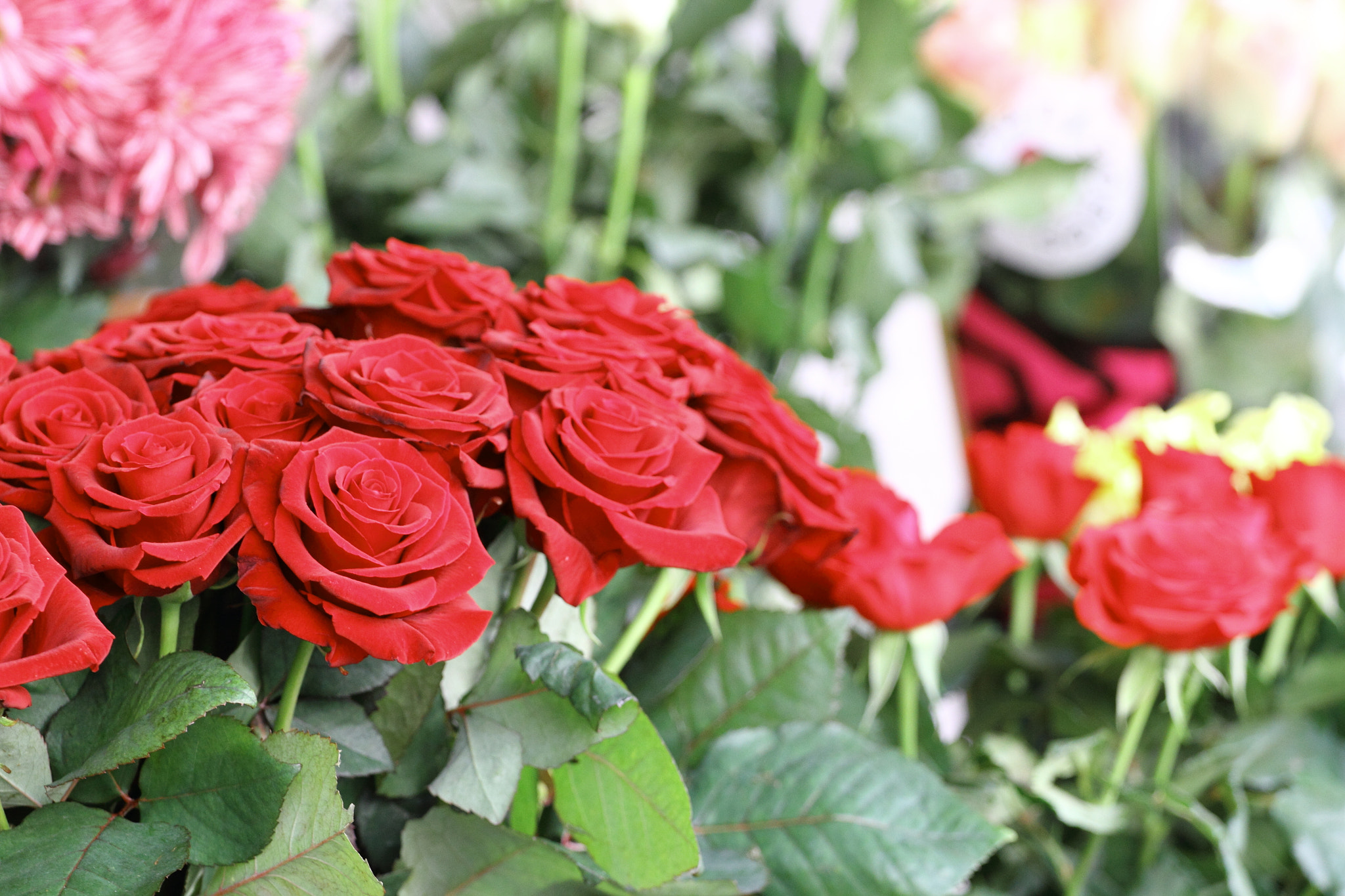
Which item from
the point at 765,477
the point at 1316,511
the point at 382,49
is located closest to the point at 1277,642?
the point at 1316,511

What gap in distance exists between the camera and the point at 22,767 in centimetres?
21

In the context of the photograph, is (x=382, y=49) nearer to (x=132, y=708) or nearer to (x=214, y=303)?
(x=214, y=303)

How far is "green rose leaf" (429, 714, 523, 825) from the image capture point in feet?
0.77

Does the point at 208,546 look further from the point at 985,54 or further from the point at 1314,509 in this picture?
the point at 985,54

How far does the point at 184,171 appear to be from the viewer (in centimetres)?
38

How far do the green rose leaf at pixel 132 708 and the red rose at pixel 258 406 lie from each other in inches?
1.9

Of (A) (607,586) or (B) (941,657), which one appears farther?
(B) (941,657)

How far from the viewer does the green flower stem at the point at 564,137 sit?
56 centimetres

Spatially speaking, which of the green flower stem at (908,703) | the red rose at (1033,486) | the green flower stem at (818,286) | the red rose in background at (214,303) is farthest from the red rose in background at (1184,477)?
the red rose in background at (214,303)

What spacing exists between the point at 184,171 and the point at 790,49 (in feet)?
1.27

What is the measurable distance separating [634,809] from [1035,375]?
2.09ft

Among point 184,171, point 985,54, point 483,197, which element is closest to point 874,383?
point 985,54

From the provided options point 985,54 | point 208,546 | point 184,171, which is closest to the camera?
point 208,546

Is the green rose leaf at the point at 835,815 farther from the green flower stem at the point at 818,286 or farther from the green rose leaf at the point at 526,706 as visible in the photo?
the green flower stem at the point at 818,286
